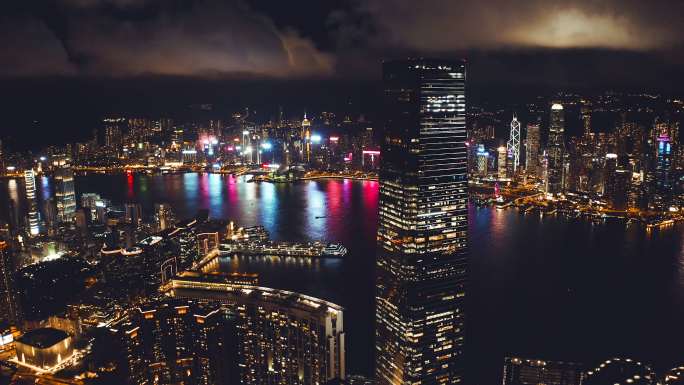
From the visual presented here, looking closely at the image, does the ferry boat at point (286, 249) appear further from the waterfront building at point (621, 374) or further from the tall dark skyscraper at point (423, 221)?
the waterfront building at point (621, 374)

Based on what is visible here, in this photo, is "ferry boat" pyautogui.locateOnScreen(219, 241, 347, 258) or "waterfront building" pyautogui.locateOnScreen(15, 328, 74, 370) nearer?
"waterfront building" pyautogui.locateOnScreen(15, 328, 74, 370)

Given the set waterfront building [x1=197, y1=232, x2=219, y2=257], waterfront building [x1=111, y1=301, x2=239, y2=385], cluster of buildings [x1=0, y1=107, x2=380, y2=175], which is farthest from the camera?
cluster of buildings [x1=0, y1=107, x2=380, y2=175]

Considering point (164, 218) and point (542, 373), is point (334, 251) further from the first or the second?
point (542, 373)

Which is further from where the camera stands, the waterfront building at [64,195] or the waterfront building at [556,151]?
the waterfront building at [556,151]

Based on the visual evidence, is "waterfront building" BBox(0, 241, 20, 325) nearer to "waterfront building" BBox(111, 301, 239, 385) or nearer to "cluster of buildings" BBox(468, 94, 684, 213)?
"waterfront building" BBox(111, 301, 239, 385)

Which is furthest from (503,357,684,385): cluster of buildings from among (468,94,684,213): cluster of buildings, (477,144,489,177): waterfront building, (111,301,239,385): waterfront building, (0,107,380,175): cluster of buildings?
(0,107,380,175): cluster of buildings

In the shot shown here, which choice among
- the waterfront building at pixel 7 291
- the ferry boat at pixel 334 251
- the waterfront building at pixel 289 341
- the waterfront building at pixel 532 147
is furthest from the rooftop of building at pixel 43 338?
the waterfront building at pixel 532 147

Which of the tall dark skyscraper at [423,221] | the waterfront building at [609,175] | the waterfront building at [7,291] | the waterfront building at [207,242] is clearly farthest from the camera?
the waterfront building at [609,175]
